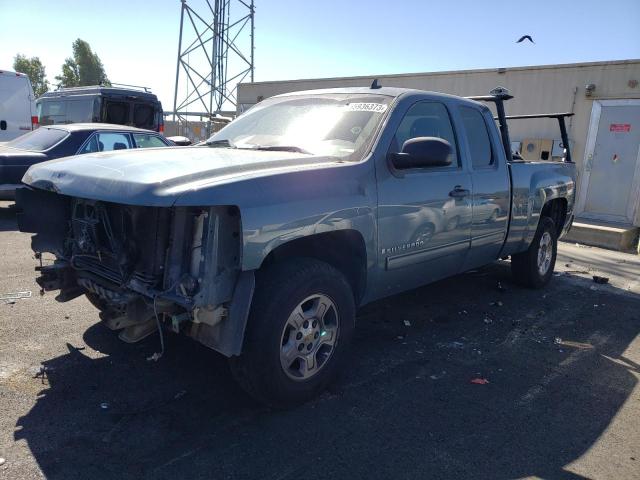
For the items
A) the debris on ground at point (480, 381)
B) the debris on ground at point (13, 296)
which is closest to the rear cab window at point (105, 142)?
the debris on ground at point (13, 296)

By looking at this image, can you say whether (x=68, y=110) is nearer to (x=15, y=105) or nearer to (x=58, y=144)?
(x=15, y=105)

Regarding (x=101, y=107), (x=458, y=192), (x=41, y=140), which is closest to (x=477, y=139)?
(x=458, y=192)

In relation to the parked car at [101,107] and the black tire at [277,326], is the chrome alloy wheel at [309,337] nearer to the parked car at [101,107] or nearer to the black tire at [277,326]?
the black tire at [277,326]

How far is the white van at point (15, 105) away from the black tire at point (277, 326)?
11.3 m

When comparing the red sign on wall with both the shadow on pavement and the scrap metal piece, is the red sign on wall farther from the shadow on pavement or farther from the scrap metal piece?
the scrap metal piece

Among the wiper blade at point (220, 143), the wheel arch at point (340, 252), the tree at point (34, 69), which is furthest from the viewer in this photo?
the tree at point (34, 69)

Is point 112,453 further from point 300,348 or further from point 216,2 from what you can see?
point 216,2

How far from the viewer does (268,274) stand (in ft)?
10.0

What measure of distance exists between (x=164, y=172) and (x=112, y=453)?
4.97 feet

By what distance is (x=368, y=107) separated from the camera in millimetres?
3930

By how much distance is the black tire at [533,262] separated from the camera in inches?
239

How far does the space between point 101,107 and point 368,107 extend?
34.8 feet

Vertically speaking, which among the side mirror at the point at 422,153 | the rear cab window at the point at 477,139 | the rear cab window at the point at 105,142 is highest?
the rear cab window at the point at 477,139

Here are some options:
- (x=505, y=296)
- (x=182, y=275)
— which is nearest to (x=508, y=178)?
(x=505, y=296)
